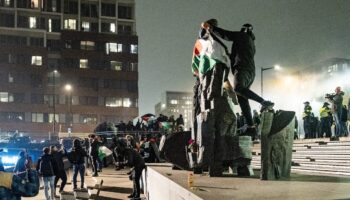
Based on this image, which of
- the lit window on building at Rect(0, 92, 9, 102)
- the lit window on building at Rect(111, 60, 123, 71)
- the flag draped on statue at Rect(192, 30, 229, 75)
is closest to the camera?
the flag draped on statue at Rect(192, 30, 229, 75)

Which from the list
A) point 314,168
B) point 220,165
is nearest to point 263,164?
point 220,165

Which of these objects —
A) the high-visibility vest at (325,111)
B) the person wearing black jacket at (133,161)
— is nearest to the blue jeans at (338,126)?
the high-visibility vest at (325,111)

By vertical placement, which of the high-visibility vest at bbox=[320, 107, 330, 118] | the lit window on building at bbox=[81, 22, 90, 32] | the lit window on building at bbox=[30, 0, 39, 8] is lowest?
the high-visibility vest at bbox=[320, 107, 330, 118]

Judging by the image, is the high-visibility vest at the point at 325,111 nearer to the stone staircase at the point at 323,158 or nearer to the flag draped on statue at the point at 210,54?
the stone staircase at the point at 323,158

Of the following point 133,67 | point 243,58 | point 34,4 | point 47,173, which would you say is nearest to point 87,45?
point 133,67

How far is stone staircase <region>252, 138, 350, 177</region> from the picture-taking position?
35.3 feet

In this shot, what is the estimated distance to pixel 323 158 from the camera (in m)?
12.2

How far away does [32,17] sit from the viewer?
3374 inches

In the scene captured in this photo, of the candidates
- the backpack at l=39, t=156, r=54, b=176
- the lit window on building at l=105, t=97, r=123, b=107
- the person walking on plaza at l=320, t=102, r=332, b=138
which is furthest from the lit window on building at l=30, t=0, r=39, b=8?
the person walking on plaza at l=320, t=102, r=332, b=138

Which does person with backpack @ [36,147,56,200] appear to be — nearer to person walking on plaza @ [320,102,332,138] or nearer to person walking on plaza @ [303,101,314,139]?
person walking on plaza @ [320,102,332,138]

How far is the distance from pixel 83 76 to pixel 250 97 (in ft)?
256

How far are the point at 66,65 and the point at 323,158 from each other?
75949 mm

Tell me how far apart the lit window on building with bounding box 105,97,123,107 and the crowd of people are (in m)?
66.4

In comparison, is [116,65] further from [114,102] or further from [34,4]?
[34,4]
